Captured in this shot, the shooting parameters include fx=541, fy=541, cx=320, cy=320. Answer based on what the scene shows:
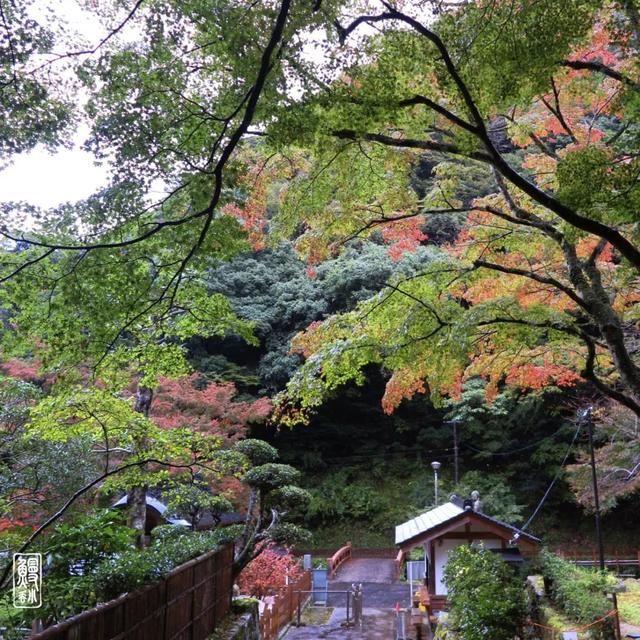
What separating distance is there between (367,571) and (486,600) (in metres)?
13.6

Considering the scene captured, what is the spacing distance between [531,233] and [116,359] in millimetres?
4833

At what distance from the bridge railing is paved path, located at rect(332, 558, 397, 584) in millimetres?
157

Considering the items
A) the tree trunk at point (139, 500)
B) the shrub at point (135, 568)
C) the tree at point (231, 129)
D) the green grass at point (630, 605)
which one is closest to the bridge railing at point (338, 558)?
the green grass at point (630, 605)

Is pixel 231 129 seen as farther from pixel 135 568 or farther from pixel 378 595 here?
pixel 378 595

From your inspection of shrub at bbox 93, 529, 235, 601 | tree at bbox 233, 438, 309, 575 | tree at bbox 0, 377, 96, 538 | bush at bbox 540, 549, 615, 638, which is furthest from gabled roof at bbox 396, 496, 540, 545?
tree at bbox 0, 377, 96, 538

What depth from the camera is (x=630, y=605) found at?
36.1 ft

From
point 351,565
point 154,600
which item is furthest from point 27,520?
point 351,565

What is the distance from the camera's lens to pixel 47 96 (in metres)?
3.92

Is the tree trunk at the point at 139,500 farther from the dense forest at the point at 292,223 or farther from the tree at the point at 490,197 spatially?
the tree at the point at 490,197

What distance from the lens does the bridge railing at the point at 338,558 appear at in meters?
18.2

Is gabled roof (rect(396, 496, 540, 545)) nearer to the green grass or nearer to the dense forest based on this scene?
the green grass

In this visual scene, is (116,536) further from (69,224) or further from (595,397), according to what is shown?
(595,397)

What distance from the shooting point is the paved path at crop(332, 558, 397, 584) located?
18.0m

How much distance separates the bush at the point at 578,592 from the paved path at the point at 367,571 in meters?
8.15
